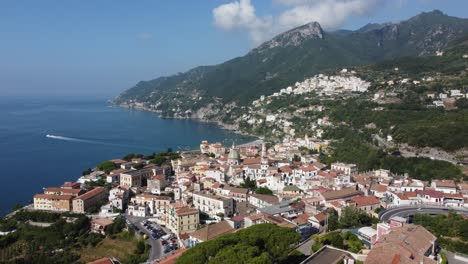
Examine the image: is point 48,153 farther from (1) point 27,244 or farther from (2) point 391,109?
(2) point 391,109

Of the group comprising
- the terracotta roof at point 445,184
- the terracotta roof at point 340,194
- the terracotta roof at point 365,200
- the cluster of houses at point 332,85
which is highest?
the cluster of houses at point 332,85

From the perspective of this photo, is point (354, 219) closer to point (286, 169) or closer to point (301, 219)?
point (301, 219)

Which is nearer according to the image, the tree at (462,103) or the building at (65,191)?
the building at (65,191)

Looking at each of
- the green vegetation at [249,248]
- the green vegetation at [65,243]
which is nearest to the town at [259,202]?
the green vegetation at [65,243]

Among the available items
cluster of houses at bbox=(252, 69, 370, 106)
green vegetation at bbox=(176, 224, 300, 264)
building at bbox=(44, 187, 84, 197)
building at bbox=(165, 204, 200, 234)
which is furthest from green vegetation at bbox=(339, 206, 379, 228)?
cluster of houses at bbox=(252, 69, 370, 106)

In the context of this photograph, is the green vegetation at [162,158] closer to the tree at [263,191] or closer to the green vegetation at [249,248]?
the tree at [263,191]

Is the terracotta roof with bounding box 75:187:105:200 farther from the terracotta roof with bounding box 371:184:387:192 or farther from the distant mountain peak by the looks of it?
the distant mountain peak

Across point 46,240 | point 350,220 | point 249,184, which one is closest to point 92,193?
point 46,240
